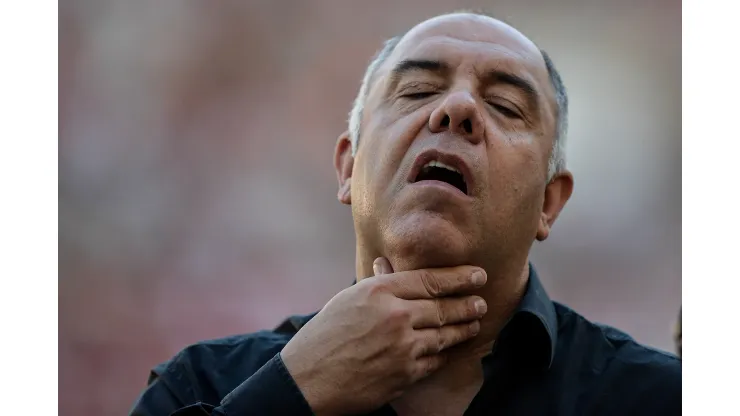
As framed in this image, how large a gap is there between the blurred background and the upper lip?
103 centimetres

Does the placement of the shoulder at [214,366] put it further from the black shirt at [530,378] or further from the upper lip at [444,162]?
the upper lip at [444,162]

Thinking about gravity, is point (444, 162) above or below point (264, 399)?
above

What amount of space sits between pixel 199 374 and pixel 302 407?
29 cm

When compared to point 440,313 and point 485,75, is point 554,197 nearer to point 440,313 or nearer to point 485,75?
point 485,75

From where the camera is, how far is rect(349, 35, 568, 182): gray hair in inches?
54.4

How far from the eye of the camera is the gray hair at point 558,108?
54.4 inches

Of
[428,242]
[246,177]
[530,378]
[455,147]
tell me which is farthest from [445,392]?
[246,177]

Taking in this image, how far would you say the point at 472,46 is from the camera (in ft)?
4.30

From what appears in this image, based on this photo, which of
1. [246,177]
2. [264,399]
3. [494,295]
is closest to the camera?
[264,399]

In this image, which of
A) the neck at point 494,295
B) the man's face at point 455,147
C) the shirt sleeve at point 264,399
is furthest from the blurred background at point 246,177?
the shirt sleeve at point 264,399

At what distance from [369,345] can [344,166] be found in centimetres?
46

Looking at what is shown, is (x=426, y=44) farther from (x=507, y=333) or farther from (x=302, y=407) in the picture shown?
(x=302, y=407)

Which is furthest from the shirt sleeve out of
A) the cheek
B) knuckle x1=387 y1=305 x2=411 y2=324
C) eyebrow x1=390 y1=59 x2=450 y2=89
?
eyebrow x1=390 y1=59 x2=450 y2=89

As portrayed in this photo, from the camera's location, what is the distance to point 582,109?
6.80 ft
